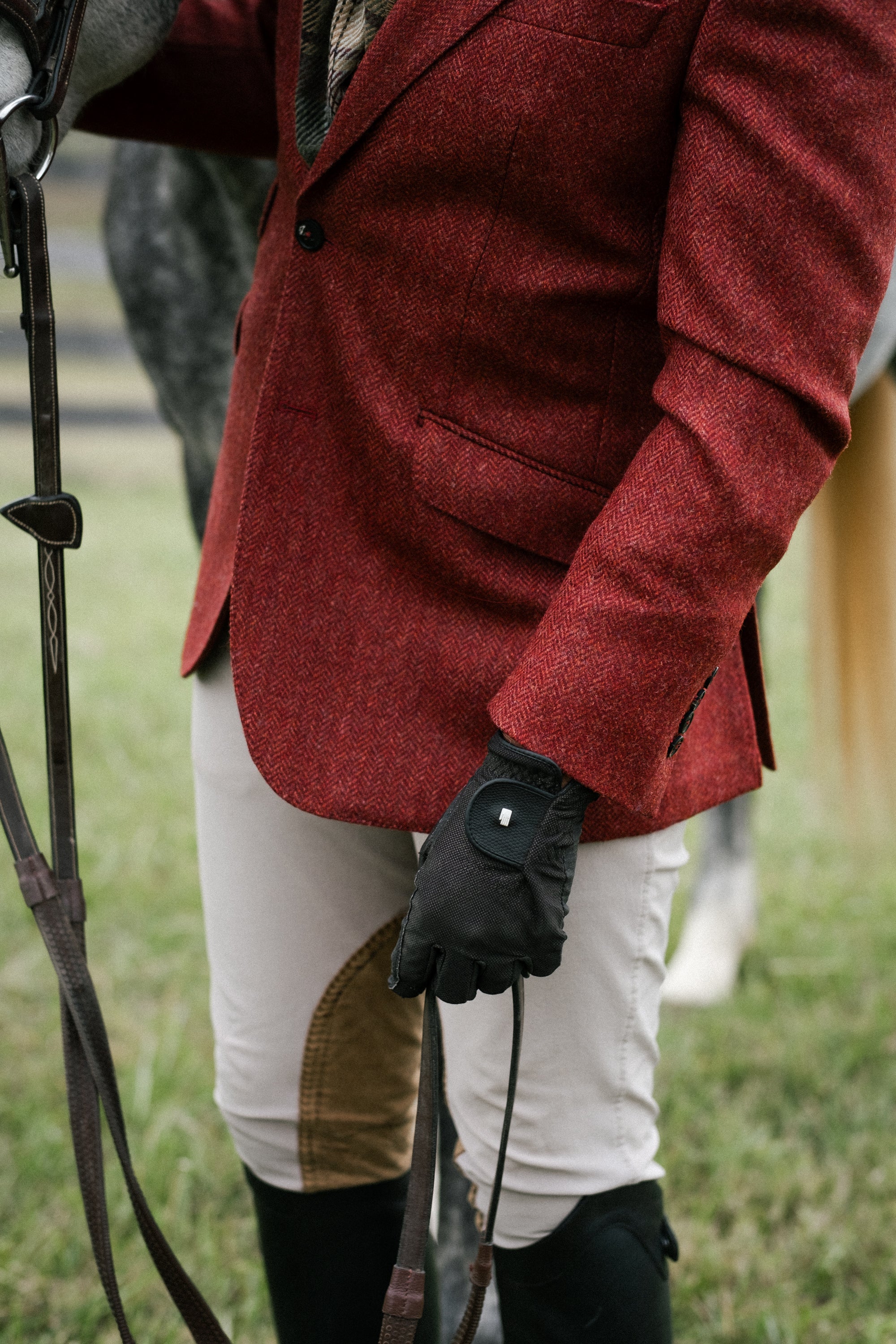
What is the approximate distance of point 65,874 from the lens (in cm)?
90

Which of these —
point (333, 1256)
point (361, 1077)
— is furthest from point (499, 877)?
point (333, 1256)

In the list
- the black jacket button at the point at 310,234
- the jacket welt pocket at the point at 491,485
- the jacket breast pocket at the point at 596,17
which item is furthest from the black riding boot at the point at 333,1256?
the jacket breast pocket at the point at 596,17

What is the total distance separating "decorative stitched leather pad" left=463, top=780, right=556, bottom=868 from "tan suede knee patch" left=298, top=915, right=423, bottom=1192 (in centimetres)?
24

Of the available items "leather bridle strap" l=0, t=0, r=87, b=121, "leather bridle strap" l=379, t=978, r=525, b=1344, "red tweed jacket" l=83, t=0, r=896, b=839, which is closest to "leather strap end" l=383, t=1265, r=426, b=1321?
"leather bridle strap" l=379, t=978, r=525, b=1344

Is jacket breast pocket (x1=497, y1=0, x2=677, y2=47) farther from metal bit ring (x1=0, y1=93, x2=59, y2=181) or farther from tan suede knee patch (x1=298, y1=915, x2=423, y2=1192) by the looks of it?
tan suede knee patch (x1=298, y1=915, x2=423, y2=1192)

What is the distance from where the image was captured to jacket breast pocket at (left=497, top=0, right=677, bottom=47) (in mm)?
701

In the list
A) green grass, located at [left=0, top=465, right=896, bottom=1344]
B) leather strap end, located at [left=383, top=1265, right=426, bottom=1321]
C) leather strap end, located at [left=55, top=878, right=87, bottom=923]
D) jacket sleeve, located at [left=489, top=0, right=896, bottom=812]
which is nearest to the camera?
jacket sleeve, located at [left=489, top=0, right=896, bottom=812]

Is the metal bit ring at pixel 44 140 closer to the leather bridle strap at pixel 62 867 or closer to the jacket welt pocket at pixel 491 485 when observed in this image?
the leather bridle strap at pixel 62 867

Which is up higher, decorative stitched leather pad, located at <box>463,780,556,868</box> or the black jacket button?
the black jacket button

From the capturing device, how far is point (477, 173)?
0.74 meters

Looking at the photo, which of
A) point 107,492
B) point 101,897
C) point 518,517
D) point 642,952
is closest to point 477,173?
point 518,517

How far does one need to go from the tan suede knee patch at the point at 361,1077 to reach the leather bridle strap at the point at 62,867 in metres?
0.13

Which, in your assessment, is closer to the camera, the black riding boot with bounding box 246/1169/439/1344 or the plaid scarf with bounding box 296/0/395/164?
the plaid scarf with bounding box 296/0/395/164

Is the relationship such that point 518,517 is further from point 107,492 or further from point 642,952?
point 107,492
